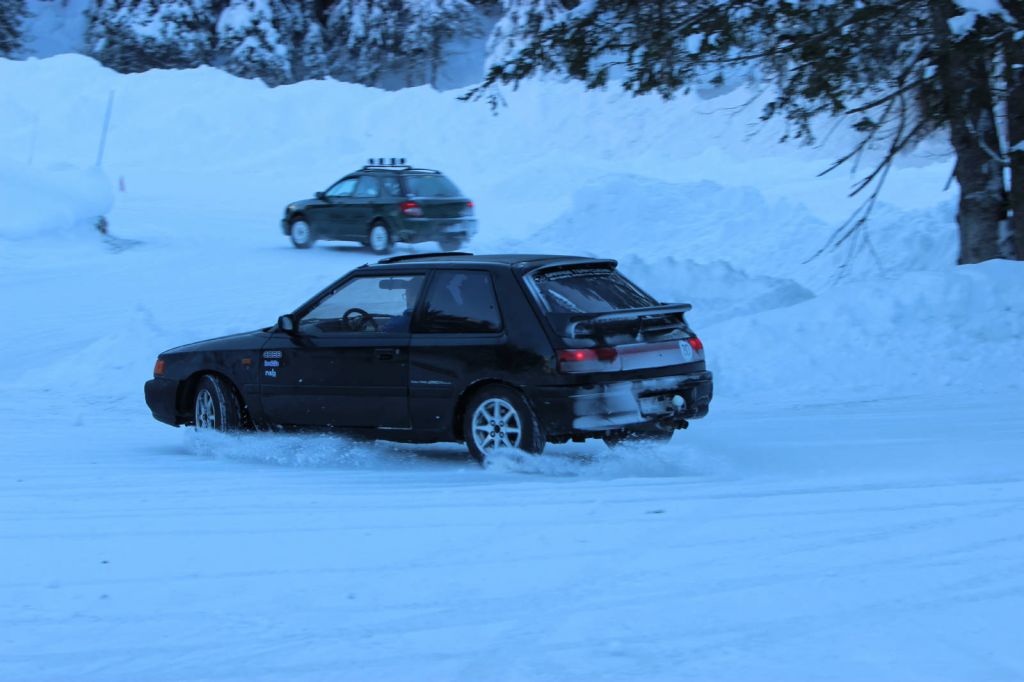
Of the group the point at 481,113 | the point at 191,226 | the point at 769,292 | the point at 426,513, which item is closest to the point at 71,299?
the point at 191,226

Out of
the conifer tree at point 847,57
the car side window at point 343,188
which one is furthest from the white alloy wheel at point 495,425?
the car side window at point 343,188

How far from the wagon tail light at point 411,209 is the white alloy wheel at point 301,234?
2107 mm

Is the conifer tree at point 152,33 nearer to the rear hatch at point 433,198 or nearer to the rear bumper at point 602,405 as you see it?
the rear hatch at point 433,198

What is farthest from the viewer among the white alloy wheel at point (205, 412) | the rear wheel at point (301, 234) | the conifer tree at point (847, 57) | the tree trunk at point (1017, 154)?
the rear wheel at point (301, 234)

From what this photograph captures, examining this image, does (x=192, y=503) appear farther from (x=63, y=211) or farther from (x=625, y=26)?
(x=63, y=211)

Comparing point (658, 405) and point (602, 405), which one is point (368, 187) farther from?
point (602, 405)

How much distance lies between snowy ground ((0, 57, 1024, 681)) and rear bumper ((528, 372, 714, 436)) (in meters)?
0.25

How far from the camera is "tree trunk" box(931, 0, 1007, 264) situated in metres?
12.5

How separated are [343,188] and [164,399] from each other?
1244 cm

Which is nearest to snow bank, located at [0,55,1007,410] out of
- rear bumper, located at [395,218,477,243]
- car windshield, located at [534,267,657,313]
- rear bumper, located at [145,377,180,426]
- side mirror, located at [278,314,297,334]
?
rear bumper, located at [395,218,477,243]

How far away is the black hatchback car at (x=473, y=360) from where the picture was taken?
7.70 meters

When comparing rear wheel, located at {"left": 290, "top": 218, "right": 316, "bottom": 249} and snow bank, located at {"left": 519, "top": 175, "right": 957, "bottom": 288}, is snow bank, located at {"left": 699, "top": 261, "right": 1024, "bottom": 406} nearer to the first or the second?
snow bank, located at {"left": 519, "top": 175, "right": 957, "bottom": 288}

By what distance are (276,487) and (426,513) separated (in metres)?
1.27

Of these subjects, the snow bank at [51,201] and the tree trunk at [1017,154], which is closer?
the tree trunk at [1017,154]
